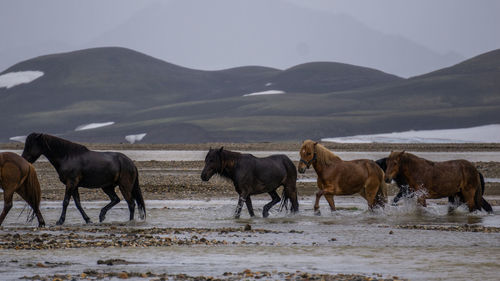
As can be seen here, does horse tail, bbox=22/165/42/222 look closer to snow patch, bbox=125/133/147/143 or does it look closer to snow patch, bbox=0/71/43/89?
snow patch, bbox=125/133/147/143

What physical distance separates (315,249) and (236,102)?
483ft

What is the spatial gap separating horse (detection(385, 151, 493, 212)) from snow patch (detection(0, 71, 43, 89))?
166 metres

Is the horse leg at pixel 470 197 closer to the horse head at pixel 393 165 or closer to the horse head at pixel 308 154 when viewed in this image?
the horse head at pixel 393 165

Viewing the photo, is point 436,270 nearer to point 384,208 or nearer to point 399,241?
point 399,241

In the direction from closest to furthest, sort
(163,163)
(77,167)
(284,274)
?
1. (284,274)
2. (77,167)
3. (163,163)

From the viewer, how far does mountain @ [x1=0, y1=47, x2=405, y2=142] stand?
424 ft

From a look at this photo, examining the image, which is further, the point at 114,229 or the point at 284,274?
the point at 114,229

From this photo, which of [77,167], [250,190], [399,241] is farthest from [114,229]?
[399,241]

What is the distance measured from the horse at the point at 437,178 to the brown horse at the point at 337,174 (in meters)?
0.49

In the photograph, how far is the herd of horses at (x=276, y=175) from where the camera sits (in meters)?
16.9

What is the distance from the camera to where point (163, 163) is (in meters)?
39.4

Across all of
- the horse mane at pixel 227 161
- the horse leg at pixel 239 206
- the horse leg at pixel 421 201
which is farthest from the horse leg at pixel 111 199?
the horse leg at pixel 421 201

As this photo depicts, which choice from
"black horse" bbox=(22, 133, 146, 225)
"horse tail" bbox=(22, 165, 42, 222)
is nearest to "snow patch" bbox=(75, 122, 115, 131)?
"black horse" bbox=(22, 133, 146, 225)

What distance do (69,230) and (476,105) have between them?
401 feet
